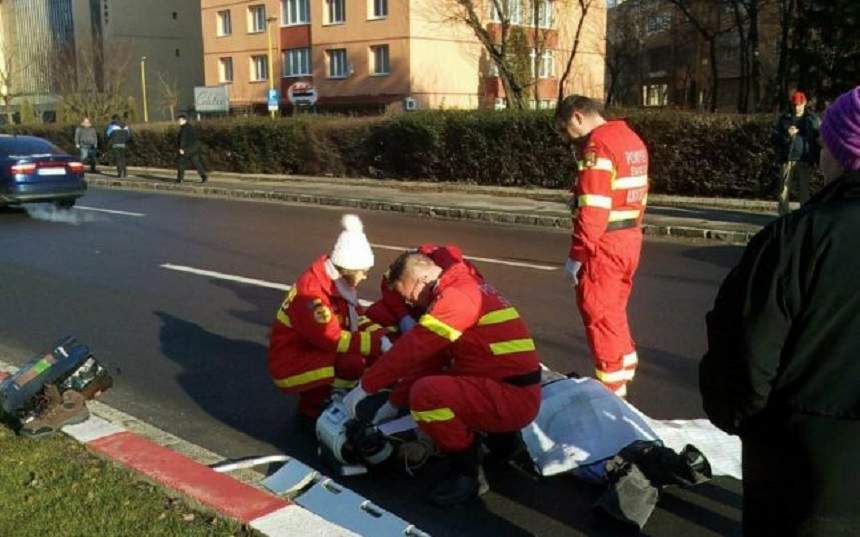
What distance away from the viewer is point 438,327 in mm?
3729

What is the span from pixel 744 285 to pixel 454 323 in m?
1.89

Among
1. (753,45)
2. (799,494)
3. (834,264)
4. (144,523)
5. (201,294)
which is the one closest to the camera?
(834,264)

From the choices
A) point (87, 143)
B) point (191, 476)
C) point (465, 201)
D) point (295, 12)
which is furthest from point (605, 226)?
point (295, 12)

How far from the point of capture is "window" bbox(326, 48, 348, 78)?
157 feet

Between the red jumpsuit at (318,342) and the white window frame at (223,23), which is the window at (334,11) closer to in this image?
the white window frame at (223,23)

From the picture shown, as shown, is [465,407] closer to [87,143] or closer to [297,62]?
[87,143]

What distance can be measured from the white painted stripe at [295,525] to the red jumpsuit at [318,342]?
124cm

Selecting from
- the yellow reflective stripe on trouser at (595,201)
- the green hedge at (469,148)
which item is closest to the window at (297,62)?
the green hedge at (469,148)

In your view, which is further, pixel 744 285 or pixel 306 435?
pixel 306 435

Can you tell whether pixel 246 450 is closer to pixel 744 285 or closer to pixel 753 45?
pixel 744 285

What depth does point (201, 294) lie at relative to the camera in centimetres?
841

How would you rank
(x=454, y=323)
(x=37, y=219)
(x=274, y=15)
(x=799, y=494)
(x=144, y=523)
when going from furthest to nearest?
(x=274, y=15), (x=37, y=219), (x=454, y=323), (x=144, y=523), (x=799, y=494)

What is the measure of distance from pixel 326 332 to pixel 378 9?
144 feet

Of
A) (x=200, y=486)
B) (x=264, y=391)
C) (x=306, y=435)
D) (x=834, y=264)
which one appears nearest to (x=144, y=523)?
(x=200, y=486)
